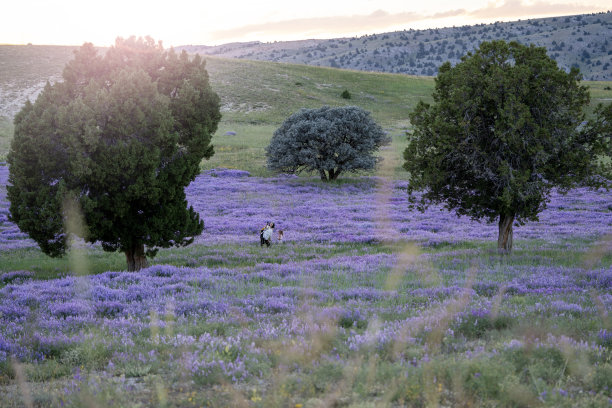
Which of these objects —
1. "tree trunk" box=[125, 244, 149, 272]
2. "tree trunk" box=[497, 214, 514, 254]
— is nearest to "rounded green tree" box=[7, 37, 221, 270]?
"tree trunk" box=[125, 244, 149, 272]

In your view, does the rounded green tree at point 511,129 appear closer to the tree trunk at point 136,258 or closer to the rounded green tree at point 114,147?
the rounded green tree at point 114,147

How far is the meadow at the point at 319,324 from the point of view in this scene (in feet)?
17.3

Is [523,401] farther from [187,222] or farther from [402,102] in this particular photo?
[402,102]

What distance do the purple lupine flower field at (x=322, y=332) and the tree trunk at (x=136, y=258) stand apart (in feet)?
4.55

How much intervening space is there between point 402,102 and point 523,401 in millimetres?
97056

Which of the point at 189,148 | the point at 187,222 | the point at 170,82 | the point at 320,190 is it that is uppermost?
the point at 170,82

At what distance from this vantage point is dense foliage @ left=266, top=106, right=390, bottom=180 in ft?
131

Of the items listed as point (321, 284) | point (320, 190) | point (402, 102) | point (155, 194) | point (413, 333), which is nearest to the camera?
point (413, 333)

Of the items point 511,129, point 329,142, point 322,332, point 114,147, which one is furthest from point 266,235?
point 329,142

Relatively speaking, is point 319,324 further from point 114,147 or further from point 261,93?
point 261,93

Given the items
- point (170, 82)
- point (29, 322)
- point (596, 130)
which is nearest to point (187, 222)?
point (170, 82)

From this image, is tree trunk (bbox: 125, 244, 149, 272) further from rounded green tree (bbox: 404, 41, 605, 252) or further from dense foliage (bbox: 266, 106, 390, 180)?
dense foliage (bbox: 266, 106, 390, 180)

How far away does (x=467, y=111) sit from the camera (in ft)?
48.2

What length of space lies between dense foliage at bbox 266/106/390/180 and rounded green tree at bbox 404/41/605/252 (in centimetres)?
2443
